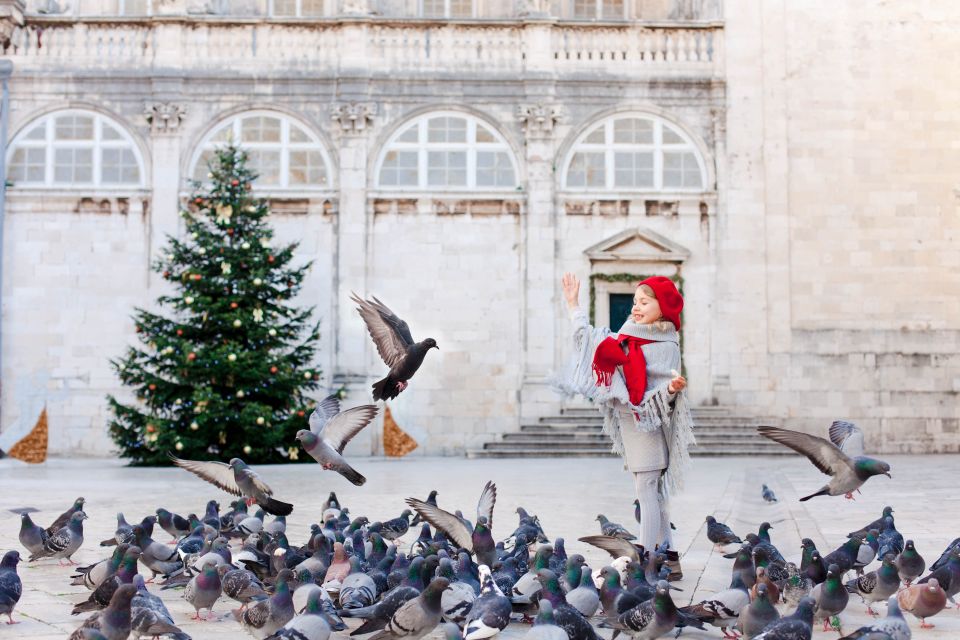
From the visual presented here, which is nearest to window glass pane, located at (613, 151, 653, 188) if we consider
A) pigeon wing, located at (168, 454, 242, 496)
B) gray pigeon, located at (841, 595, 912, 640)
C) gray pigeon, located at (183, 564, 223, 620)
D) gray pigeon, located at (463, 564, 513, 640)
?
pigeon wing, located at (168, 454, 242, 496)

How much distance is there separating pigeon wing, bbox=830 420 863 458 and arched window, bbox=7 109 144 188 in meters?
17.0

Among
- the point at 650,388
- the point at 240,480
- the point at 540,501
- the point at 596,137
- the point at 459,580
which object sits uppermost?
the point at 596,137

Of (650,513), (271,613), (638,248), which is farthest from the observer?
(638,248)

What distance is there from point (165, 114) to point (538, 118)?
23.5ft

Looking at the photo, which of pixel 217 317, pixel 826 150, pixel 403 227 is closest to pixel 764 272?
pixel 826 150

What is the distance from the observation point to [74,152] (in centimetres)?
2292

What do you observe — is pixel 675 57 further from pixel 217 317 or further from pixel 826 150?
pixel 217 317

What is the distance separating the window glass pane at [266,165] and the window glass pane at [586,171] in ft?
18.6

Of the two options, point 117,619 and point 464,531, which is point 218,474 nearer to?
point 464,531

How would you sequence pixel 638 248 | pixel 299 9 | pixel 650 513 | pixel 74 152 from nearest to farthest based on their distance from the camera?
pixel 650 513 → pixel 638 248 → pixel 74 152 → pixel 299 9

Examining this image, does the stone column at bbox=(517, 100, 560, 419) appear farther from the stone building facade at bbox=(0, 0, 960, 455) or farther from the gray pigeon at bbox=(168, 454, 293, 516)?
the gray pigeon at bbox=(168, 454, 293, 516)

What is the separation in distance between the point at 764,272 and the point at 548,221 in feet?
14.0

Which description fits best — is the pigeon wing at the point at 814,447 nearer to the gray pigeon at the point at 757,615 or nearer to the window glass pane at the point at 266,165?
the gray pigeon at the point at 757,615

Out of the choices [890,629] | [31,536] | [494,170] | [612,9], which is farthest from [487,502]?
[612,9]
